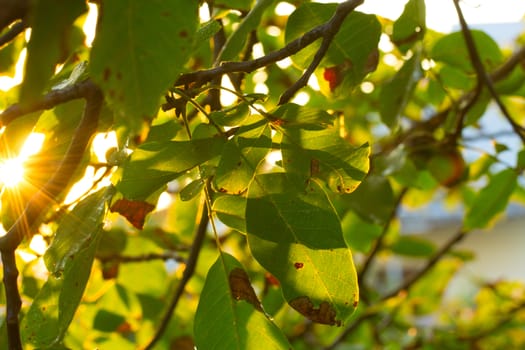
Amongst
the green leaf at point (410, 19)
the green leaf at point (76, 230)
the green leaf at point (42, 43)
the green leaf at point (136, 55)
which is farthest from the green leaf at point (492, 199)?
the green leaf at point (42, 43)

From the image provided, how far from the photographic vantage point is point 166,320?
1.25 m

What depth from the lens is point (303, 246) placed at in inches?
27.7

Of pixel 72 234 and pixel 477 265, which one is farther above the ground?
pixel 72 234

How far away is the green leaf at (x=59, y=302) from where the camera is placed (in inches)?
27.2

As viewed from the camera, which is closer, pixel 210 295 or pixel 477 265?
pixel 210 295

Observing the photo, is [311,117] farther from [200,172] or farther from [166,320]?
[166,320]

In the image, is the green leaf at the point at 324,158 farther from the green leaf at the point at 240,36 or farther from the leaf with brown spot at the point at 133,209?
the leaf with brown spot at the point at 133,209

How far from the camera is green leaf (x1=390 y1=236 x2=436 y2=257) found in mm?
2059

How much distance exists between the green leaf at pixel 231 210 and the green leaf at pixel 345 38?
0.21 m

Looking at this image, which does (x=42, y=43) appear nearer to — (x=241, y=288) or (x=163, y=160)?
(x=163, y=160)

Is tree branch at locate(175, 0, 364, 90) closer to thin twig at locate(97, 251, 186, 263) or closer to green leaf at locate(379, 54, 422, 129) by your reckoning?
green leaf at locate(379, 54, 422, 129)

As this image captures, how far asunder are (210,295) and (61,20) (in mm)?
433

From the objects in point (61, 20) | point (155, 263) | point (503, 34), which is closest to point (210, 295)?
point (61, 20)

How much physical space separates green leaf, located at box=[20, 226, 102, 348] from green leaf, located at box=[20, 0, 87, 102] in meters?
0.32
